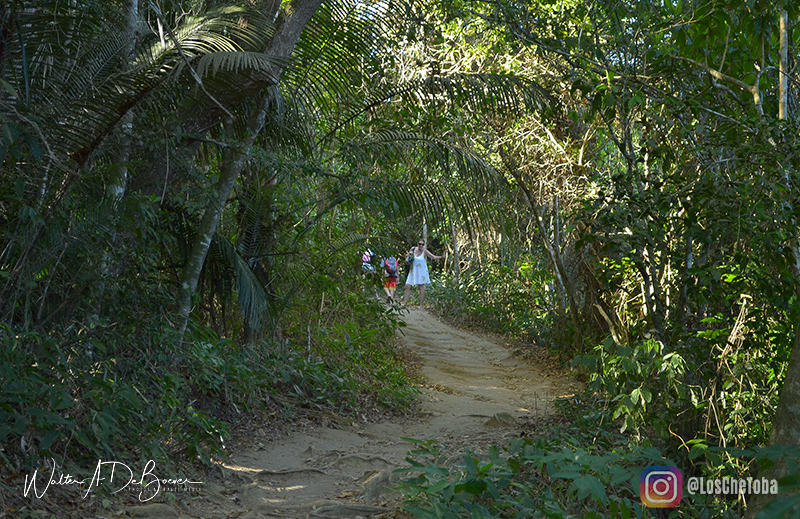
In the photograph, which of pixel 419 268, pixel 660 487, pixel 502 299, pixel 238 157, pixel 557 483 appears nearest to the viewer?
pixel 660 487

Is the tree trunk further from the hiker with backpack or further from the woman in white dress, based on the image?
the woman in white dress

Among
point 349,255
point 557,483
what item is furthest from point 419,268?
point 557,483

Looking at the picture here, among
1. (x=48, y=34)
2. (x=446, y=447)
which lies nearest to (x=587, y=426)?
(x=446, y=447)

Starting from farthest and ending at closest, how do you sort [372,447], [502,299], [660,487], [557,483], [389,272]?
1. [502,299]
2. [389,272]
3. [372,447]
4. [557,483]
5. [660,487]

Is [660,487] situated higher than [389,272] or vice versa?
[389,272]

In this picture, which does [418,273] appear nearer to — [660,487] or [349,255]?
[349,255]

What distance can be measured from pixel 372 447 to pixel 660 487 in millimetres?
2610

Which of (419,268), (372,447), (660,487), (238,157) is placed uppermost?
(238,157)

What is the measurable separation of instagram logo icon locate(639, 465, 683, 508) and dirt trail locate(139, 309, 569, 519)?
4.56 feet

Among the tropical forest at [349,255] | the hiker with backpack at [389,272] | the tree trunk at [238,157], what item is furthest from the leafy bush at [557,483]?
the hiker with backpack at [389,272]

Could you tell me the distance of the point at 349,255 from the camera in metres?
7.50

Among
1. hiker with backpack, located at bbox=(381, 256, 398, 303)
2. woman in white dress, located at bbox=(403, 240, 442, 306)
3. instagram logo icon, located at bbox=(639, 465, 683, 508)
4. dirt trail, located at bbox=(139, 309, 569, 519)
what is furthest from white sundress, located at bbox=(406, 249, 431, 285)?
instagram logo icon, located at bbox=(639, 465, 683, 508)

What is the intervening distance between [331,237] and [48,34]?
4399mm

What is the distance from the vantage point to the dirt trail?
149 inches
